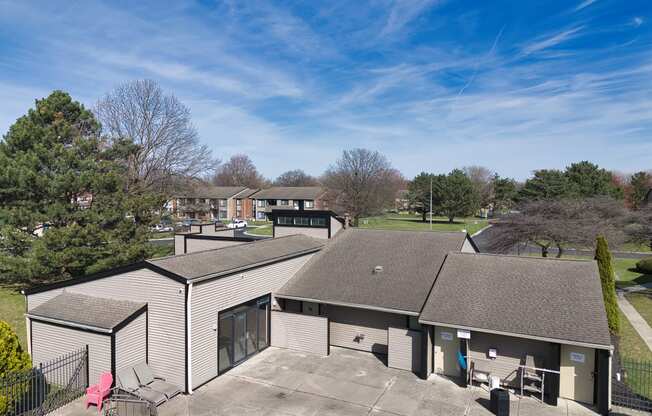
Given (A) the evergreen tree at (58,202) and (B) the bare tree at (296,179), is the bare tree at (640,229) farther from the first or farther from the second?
(B) the bare tree at (296,179)

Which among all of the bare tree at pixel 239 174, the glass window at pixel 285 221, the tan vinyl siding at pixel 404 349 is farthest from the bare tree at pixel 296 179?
the tan vinyl siding at pixel 404 349

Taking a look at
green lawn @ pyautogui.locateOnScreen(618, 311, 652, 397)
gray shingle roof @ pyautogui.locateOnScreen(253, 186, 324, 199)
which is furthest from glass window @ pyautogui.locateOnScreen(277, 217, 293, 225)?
gray shingle roof @ pyautogui.locateOnScreen(253, 186, 324, 199)

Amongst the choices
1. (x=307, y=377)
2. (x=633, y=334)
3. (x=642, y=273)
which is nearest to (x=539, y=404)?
(x=307, y=377)

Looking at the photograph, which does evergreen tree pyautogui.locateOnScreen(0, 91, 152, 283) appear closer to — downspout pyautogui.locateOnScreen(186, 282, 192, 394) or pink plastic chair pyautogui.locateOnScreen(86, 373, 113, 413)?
pink plastic chair pyautogui.locateOnScreen(86, 373, 113, 413)

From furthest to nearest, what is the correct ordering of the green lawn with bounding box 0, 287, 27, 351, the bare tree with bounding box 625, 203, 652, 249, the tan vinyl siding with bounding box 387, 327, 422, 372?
1. the bare tree with bounding box 625, 203, 652, 249
2. the green lawn with bounding box 0, 287, 27, 351
3. the tan vinyl siding with bounding box 387, 327, 422, 372

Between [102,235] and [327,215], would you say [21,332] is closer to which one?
[102,235]
